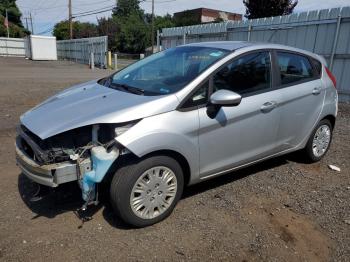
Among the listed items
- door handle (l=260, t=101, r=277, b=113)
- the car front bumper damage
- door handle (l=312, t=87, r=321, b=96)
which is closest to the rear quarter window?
door handle (l=312, t=87, r=321, b=96)

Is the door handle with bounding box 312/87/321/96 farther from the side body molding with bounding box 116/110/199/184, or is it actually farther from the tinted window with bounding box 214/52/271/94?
the side body molding with bounding box 116/110/199/184

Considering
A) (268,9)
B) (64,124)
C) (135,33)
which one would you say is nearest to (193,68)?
(64,124)

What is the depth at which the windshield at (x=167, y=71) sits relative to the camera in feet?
11.5

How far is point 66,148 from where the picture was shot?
10.1 ft

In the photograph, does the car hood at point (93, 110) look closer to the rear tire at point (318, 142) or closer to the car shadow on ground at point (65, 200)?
the car shadow on ground at point (65, 200)

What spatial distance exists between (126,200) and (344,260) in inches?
76.9

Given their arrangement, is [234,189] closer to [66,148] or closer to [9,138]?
[66,148]

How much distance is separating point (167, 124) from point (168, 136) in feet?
0.37

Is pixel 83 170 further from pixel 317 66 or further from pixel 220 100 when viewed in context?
pixel 317 66

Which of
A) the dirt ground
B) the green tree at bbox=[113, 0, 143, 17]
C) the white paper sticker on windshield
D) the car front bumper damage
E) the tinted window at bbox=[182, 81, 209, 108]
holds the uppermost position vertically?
the green tree at bbox=[113, 0, 143, 17]

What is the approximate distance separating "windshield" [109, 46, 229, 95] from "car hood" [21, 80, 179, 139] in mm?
208

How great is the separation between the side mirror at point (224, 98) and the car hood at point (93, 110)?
38 centimetres

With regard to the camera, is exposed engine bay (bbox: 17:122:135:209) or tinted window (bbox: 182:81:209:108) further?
tinted window (bbox: 182:81:209:108)

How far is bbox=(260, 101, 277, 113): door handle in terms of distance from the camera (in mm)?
3858
